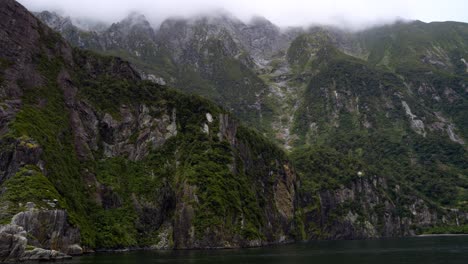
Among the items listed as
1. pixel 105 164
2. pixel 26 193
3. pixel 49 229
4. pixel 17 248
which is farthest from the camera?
pixel 105 164

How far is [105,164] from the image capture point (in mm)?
167375

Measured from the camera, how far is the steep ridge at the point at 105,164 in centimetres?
12044

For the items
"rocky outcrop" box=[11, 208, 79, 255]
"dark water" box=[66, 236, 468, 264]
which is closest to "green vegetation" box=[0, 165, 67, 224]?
"rocky outcrop" box=[11, 208, 79, 255]

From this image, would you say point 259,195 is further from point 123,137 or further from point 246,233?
point 123,137

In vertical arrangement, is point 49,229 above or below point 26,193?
below

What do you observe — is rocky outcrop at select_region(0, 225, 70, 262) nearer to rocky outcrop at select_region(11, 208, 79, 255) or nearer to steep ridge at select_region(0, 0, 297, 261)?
steep ridge at select_region(0, 0, 297, 261)

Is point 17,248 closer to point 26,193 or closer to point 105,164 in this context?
point 26,193

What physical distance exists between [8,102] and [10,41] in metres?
30.9

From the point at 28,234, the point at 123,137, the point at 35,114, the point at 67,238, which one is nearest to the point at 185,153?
the point at 123,137

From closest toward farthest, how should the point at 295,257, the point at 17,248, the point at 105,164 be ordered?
the point at 17,248 → the point at 295,257 → the point at 105,164

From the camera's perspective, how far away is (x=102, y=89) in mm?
191875

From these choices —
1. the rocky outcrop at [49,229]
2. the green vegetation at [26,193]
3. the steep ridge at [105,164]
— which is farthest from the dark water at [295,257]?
the green vegetation at [26,193]

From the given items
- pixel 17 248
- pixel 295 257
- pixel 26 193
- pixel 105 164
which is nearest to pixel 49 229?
pixel 26 193

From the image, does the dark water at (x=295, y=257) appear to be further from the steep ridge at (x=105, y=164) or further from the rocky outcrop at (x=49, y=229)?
the steep ridge at (x=105, y=164)
